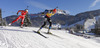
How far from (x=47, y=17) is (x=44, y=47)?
366cm

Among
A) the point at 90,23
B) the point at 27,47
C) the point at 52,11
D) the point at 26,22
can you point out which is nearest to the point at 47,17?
the point at 52,11

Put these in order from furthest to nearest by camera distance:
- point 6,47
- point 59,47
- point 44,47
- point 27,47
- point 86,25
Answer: point 86,25, point 59,47, point 44,47, point 27,47, point 6,47

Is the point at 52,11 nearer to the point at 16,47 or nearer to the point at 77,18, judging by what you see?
the point at 16,47

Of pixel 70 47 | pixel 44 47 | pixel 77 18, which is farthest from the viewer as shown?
pixel 77 18

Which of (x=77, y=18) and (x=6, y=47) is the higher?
(x=77, y=18)

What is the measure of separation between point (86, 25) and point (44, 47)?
5176 centimetres

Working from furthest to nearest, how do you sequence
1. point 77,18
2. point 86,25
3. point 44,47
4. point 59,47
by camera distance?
point 77,18
point 86,25
point 59,47
point 44,47

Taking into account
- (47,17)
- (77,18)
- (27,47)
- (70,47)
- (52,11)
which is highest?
(77,18)

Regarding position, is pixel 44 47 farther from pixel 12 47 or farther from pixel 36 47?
pixel 12 47

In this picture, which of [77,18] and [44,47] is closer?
[44,47]

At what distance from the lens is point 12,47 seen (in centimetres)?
289

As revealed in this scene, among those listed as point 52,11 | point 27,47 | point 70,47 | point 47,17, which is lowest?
point 70,47

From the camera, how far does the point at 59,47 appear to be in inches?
142

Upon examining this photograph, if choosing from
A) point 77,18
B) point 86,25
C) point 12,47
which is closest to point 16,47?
point 12,47
